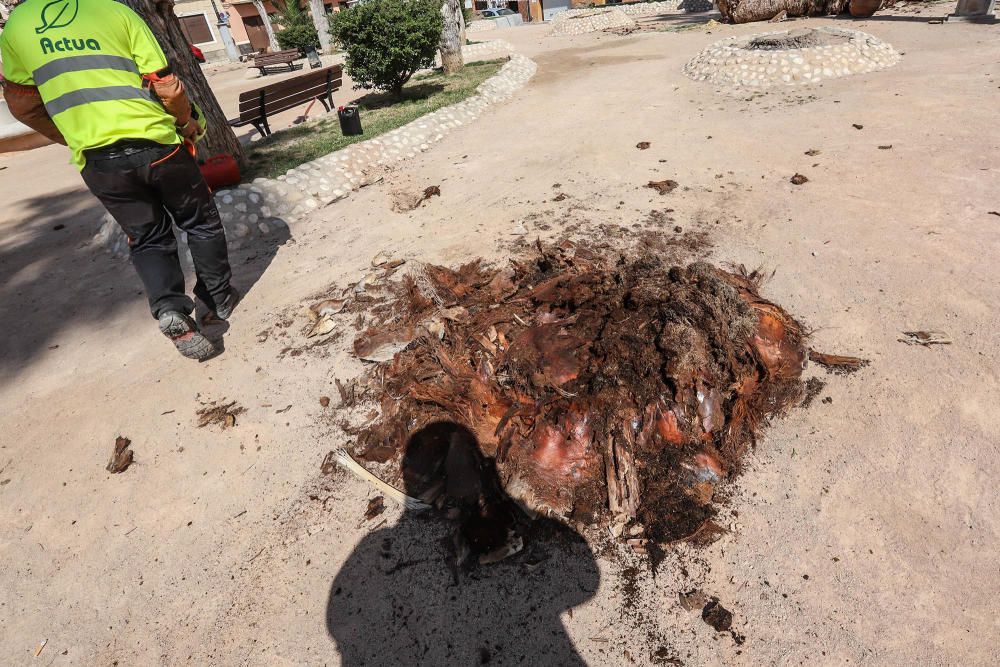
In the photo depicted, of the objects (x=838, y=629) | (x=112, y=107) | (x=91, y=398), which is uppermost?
(x=112, y=107)

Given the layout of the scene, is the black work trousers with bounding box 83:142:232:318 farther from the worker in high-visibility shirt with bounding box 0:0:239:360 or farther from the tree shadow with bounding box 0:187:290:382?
the tree shadow with bounding box 0:187:290:382

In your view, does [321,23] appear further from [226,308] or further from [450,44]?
[226,308]

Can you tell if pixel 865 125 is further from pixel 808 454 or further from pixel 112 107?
pixel 112 107

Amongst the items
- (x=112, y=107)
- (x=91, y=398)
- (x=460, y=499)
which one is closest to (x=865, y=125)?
(x=460, y=499)

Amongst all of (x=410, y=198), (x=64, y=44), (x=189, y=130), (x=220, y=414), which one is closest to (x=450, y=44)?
A: (x=410, y=198)

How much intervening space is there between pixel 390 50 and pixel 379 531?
10.3 metres

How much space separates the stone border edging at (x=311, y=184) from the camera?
5965 mm

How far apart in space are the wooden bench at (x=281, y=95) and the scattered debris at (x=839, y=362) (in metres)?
9.33

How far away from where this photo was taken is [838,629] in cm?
210

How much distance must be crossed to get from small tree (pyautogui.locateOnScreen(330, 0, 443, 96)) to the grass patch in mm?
755

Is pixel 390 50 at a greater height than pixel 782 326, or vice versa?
pixel 390 50

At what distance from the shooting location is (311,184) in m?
6.66

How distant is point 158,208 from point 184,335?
1.11 metres

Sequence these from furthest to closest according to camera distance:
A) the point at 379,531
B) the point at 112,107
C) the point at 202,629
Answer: the point at 112,107 → the point at 379,531 → the point at 202,629
